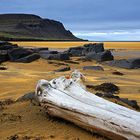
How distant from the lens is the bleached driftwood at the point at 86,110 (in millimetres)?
6246

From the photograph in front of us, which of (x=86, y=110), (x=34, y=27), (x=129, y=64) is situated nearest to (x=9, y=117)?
(x=86, y=110)

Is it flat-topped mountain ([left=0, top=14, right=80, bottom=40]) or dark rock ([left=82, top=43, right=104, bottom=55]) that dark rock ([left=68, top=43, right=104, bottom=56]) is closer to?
dark rock ([left=82, top=43, right=104, bottom=55])

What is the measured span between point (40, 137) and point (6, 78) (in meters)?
8.70

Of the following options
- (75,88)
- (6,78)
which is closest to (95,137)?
(75,88)

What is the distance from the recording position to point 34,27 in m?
149

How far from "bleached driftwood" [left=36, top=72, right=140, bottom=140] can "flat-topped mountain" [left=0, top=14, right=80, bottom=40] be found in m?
128

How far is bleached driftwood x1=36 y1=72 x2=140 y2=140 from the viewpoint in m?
6.25

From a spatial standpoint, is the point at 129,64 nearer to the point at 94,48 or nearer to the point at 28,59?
the point at 28,59

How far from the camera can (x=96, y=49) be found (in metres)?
36.2

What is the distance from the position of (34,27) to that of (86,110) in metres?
143

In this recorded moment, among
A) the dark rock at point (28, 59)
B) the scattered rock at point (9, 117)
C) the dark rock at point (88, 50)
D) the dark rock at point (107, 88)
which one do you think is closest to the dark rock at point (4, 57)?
the dark rock at point (28, 59)

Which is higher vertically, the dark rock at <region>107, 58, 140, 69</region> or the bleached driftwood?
the bleached driftwood

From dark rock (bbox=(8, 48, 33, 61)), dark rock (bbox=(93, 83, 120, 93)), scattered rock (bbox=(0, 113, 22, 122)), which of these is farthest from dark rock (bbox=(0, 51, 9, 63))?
scattered rock (bbox=(0, 113, 22, 122))

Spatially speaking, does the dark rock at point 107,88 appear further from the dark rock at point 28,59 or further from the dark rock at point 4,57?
the dark rock at point 4,57
